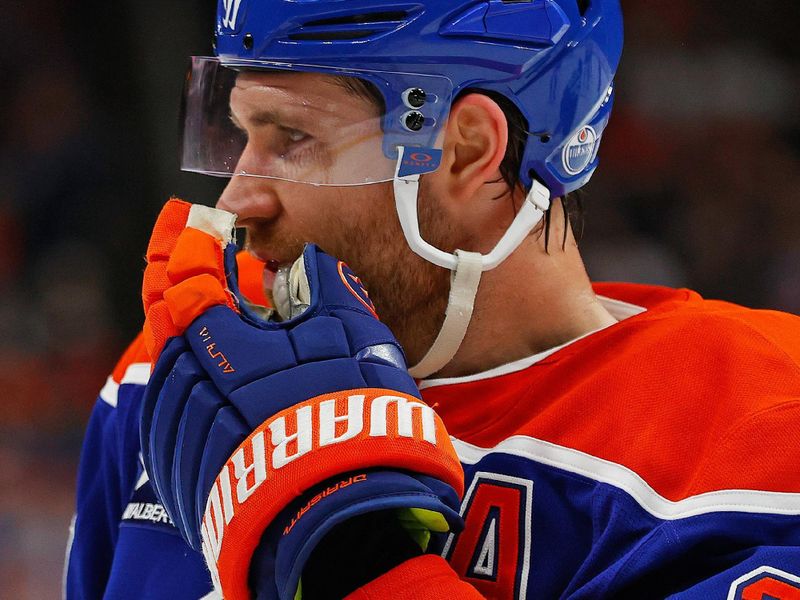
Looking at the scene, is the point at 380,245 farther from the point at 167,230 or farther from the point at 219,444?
the point at 219,444

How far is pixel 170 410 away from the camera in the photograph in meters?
1.00

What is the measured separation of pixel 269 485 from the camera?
0.92 metres

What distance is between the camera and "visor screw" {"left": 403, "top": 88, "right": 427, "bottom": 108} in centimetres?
123

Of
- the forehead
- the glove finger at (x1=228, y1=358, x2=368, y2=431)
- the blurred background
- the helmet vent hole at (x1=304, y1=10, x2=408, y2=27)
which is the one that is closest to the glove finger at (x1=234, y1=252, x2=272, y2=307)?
the forehead

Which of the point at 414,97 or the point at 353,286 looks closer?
the point at 353,286

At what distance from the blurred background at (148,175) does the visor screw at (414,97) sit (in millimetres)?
2303

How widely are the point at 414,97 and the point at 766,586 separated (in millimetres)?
660

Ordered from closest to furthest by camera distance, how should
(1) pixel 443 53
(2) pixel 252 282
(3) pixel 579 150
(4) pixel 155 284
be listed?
(4) pixel 155 284, (1) pixel 443 53, (3) pixel 579 150, (2) pixel 252 282

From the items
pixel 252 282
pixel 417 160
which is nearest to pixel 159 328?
pixel 417 160

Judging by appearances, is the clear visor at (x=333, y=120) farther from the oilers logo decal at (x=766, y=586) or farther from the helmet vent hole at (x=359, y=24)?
the oilers logo decal at (x=766, y=586)

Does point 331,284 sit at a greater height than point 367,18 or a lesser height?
lesser

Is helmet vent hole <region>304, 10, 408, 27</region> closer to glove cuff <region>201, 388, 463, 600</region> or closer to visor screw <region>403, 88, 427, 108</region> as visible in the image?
visor screw <region>403, 88, 427, 108</region>

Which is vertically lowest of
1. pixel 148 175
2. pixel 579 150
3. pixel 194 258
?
pixel 148 175

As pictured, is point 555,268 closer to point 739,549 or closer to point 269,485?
point 739,549
